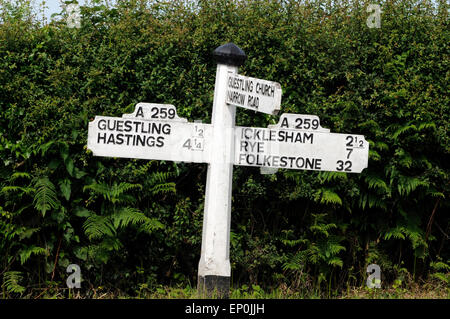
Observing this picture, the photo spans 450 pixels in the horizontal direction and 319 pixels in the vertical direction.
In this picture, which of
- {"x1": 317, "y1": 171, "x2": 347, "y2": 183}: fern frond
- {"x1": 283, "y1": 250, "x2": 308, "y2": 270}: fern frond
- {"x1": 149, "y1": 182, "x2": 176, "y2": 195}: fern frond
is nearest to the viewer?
{"x1": 149, "y1": 182, "x2": 176, "y2": 195}: fern frond

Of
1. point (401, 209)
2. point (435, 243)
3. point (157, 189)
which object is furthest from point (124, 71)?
point (435, 243)

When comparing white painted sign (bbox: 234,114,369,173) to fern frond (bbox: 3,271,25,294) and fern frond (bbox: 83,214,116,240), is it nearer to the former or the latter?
fern frond (bbox: 83,214,116,240)

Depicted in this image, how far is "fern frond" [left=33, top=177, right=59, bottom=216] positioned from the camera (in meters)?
5.70

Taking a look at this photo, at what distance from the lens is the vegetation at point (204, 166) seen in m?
5.96

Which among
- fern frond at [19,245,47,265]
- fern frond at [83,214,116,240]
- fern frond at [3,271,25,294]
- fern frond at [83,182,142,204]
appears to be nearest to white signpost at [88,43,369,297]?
fern frond at [83,182,142,204]

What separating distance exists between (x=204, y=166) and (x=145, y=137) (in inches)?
75.7

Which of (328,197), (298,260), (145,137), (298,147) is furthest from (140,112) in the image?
(298,260)

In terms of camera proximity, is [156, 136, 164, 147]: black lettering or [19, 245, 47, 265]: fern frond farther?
[19, 245, 47, 265]: fern frond

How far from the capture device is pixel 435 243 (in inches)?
261

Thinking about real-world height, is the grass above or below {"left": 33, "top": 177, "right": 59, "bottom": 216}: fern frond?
below

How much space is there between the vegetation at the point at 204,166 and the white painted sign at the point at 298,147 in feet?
5.04

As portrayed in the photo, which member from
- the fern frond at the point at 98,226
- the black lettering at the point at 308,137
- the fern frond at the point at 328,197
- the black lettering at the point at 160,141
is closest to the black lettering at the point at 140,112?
the black lettering at the point at 160,141

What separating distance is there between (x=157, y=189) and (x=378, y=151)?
7.77 ft

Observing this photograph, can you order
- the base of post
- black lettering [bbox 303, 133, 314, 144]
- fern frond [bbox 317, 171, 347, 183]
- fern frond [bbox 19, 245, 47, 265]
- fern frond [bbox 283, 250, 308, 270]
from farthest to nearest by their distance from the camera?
fern frond [bbox 283, 250, 308, 270] → fern frond [bbox 317, 171, 347, 183] → fern frond [bbox 19, 245, 47, 265] → black lettering [bbox 303, 133, 314, 144] → the base of post
